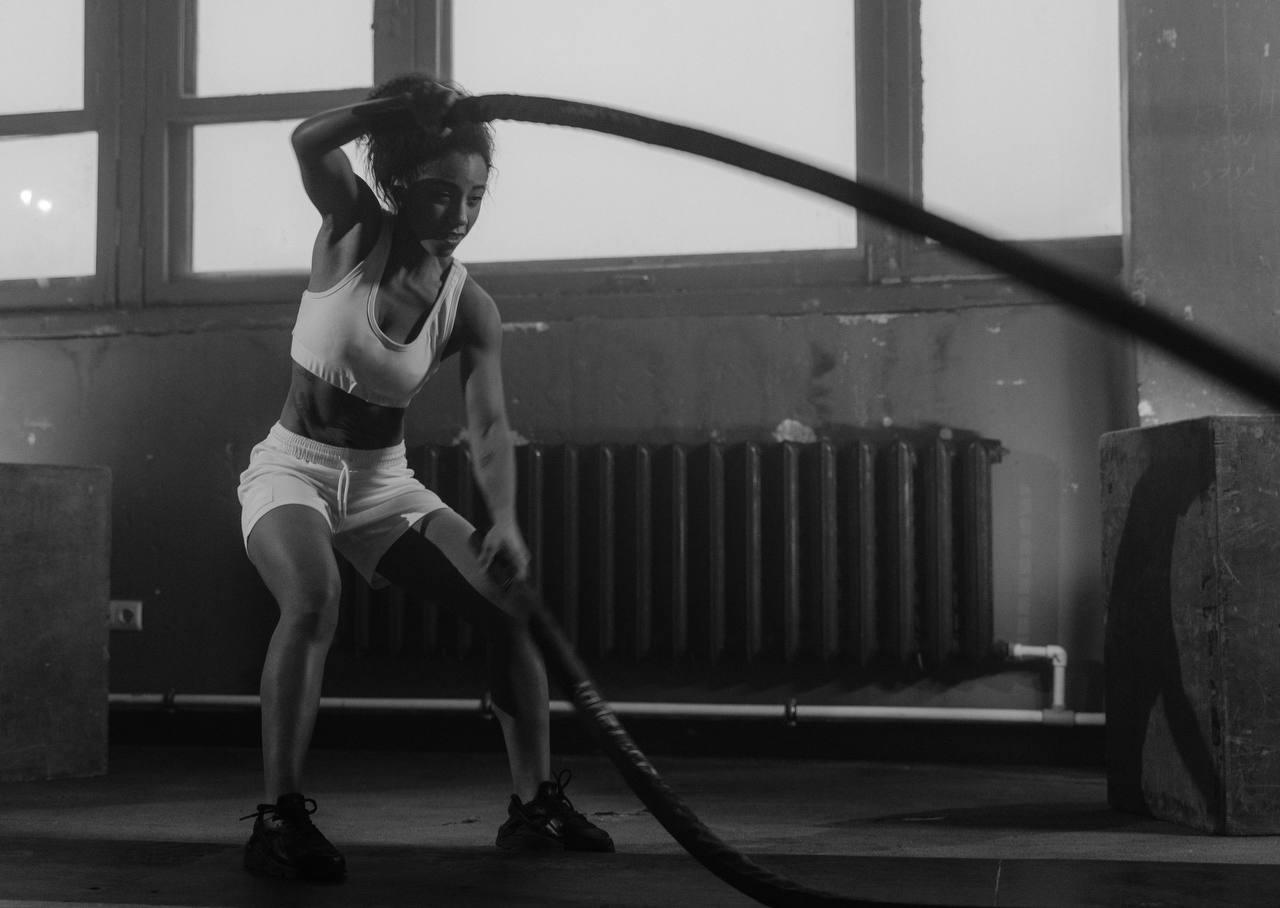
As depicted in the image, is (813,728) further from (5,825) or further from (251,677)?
(5,825)

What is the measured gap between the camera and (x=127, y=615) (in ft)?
13.0

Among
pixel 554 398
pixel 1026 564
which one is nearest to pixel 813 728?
pixel 1026 564

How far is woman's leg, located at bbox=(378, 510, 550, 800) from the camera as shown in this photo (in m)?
2.25

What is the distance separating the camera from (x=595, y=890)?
74.8 inches

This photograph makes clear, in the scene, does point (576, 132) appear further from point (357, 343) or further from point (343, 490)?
point (343, 490)

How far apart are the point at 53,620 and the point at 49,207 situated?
60.9 inches

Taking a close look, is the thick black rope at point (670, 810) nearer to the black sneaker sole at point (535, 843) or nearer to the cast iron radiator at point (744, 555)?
the black sneaker sole at point (535, 843)

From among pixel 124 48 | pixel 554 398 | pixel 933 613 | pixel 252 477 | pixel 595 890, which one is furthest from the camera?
pixel 124 48

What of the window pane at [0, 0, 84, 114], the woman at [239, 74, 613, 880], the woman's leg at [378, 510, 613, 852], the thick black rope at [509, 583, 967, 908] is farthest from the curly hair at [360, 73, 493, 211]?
the window pane at [0, 0, 84, 114]

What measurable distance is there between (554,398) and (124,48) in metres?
1.71

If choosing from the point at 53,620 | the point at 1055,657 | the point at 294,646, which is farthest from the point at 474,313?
the point at 1055,657

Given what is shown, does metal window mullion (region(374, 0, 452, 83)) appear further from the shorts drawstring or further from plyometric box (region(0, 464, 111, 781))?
the shorts drawstring

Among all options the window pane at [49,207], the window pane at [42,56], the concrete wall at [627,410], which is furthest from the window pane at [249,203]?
the window pane at [42,56]

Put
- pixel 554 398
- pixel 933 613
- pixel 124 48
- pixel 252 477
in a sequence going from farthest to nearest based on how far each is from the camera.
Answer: pixel 124 48, pixel 554 398, pixel 933 613, pixel 252 477
